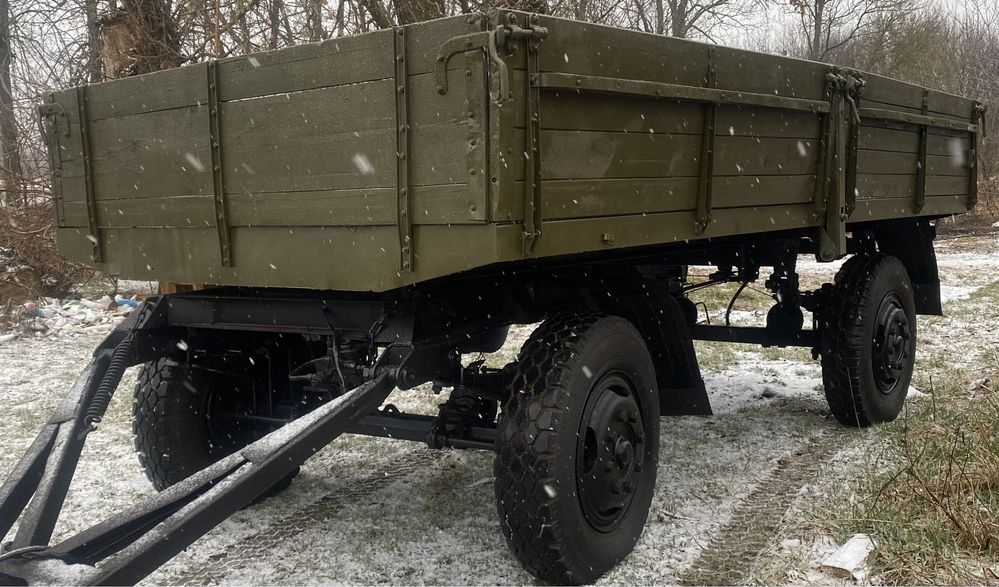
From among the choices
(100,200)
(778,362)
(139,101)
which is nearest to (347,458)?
(100,200)

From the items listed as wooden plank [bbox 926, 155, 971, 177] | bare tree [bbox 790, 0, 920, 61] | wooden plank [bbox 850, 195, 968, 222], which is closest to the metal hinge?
wooden plank [bbox 850, 195, 968, 222]

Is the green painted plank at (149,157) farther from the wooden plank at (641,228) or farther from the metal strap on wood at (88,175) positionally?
the wooden plank at (641,228)

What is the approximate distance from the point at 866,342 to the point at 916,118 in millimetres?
1303

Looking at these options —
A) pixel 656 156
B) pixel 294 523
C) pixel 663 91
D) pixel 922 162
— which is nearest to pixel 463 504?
pixel 294 523

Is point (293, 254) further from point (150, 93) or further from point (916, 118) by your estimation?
point (916, 118)

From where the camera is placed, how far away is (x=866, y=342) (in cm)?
480

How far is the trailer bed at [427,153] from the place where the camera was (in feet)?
8.12

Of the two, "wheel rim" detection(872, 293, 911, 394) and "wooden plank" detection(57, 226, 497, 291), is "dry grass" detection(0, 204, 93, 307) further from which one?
"wheel rim" detection(872, 293, 911, 394)

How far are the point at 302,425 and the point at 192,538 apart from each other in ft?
1.57

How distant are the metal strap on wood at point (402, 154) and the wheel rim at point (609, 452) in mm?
880

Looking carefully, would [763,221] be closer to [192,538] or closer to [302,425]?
[302,425]

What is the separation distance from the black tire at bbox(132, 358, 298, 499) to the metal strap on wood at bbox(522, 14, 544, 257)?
76.7 inches

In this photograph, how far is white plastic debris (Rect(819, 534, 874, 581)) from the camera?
114 inches

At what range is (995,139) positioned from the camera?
68.8 feet
